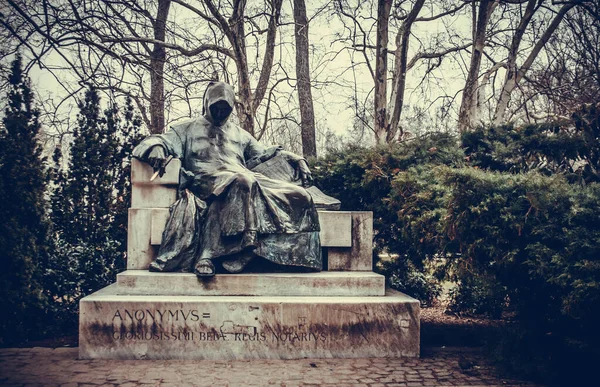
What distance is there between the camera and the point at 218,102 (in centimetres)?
575

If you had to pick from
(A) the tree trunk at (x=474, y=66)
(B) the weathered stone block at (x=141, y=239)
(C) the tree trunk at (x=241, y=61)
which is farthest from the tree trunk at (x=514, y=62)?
(B) the weathered stone block at (x=141, y=239)

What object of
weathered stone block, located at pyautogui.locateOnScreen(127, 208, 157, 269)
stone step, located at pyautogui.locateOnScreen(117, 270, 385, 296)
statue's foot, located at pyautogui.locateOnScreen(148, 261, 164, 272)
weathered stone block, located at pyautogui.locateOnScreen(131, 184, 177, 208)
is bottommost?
stone step, located at pyautogui.locateOnScreen(117, 270, 385, 296)

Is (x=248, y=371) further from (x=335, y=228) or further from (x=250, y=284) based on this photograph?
(x=335, y=228)

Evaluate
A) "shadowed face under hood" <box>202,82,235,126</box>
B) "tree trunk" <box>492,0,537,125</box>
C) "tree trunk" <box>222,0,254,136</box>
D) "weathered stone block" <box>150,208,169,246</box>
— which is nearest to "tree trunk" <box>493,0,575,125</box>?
"tree trunk" <box>492,0,537,125</box>

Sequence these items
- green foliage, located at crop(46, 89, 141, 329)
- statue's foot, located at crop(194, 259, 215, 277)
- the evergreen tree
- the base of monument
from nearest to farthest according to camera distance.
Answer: the base of monument < statue's foot, located at crop(194, 259, 215, 277) < the evergreen tree < green foliage, located at crop(46, 89, 141, 329)

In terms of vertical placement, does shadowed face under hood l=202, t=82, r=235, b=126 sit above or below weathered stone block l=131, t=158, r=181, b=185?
above

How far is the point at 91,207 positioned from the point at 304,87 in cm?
635

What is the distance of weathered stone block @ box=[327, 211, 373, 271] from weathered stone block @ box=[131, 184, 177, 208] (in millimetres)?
1722

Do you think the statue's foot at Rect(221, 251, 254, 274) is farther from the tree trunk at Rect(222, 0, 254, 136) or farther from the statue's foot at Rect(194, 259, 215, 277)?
the tree trunk at Rect(222, 0, 254, 136)

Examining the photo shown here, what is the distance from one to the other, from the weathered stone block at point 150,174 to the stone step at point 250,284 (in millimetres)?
951

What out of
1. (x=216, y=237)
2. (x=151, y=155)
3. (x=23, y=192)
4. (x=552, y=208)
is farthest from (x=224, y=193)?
(x=552, y=208)

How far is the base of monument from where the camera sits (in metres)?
4.56

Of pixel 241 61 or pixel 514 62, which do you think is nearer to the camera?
pixel 241 61

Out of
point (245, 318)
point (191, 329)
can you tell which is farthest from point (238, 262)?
point (191, 329)
